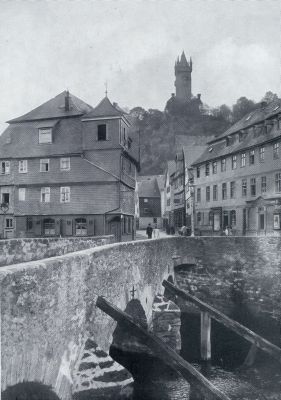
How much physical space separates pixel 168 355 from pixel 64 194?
22.3 m

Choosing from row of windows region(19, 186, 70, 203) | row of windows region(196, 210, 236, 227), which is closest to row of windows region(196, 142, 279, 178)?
row of windows region(196, 210, 236, 227)

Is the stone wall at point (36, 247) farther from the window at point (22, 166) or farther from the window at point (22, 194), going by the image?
the window at point (22, 166)

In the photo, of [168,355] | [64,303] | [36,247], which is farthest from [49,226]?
[64,303]

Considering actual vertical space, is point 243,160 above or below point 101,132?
below

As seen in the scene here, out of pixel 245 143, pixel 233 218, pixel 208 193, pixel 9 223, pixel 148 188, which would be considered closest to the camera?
pixel 9 223

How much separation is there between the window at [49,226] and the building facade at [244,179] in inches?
627

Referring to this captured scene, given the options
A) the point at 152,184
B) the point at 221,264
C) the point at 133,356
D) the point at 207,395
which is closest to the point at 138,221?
the point at 152,184

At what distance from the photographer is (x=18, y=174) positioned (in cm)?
3056

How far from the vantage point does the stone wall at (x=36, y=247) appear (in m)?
14.0

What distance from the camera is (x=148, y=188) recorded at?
7344cm

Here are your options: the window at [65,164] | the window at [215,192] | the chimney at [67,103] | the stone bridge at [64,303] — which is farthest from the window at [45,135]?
the window at [215,192]

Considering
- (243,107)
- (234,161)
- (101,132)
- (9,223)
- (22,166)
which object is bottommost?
(9,223)

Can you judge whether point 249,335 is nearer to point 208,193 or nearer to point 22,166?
point 22,166

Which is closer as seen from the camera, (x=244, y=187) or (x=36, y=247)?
(x=36, y=247)
